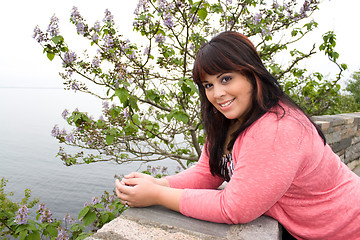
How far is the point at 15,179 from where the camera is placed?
52.8ft

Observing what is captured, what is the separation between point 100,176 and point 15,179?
4759 mm

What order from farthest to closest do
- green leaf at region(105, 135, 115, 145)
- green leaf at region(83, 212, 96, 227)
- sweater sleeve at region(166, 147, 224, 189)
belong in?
green leaf at region(105, 135, 115, 145) < green leaf at region(83, 212, 96, 227) < sweater sleeve at region(166, 147, 224, 189)

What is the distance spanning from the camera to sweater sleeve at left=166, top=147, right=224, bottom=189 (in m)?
1.48

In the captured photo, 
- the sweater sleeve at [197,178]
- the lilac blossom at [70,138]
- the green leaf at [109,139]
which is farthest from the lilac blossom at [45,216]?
the sweater sleeve at [197,178]

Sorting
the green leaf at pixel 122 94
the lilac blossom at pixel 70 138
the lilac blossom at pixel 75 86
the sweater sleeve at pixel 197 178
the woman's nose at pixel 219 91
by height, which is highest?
the lilac blossom at pixel 75 86

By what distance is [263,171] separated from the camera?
0.99 meters

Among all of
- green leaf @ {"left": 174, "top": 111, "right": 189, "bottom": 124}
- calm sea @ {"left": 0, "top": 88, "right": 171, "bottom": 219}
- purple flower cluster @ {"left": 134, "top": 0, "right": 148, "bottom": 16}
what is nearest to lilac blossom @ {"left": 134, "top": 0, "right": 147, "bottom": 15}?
purple flower cluster @ {"left": 134, "top": 0, "right": 148, "bottom": 16}

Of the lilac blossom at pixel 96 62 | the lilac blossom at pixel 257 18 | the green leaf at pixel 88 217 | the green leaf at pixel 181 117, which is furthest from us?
the lilac blossom at pixel 257 18

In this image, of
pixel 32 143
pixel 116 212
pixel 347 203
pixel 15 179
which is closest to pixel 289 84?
pixel 116 212

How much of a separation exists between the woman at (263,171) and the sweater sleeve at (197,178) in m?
0.24

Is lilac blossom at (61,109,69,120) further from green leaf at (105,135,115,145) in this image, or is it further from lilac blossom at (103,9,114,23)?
lilac blossom at (103,9,114,23)

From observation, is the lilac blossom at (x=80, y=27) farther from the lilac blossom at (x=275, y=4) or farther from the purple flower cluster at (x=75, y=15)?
the lilac blossom at (x=275, y=4)

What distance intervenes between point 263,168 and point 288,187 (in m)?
0.14

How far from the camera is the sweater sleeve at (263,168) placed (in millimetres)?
992
